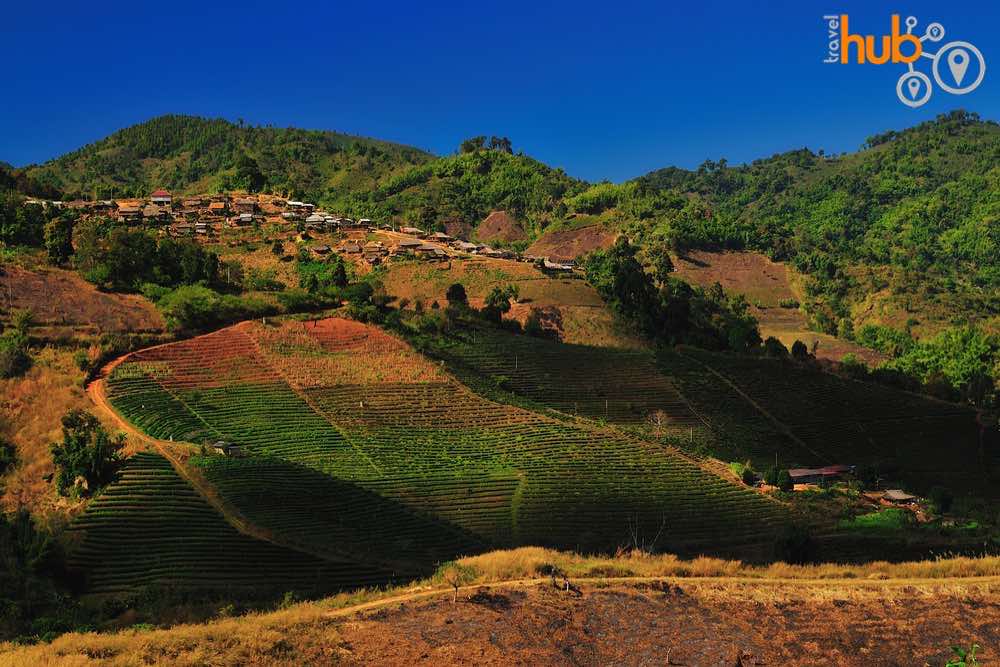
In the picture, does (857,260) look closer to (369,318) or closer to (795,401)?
(795,401)

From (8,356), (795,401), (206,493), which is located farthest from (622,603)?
(795,401)

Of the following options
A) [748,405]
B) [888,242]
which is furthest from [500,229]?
[748,405]

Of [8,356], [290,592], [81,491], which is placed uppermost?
[8,356]

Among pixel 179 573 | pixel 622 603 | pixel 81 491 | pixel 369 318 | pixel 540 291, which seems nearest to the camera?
pixel 622 603

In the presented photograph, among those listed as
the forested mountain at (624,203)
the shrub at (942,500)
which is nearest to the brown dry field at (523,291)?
the shrub at (942,500)

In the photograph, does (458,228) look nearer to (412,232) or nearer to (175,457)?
(412,232)

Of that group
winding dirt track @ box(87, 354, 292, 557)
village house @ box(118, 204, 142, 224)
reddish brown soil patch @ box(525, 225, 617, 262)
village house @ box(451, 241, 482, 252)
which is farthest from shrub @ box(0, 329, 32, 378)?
reddish brown soil patch @ box(525, 225, 617, 262)

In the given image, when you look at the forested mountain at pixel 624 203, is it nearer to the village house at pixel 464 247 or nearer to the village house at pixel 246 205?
the village house at pixel 246 205
